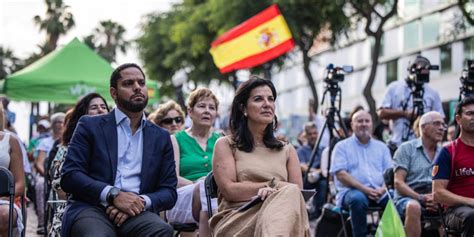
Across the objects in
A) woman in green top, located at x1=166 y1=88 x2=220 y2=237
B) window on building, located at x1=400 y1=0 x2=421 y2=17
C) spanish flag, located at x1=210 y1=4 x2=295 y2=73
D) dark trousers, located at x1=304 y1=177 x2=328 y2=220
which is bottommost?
dark trousers, located at x1=304 y1=177 x2=328 y2=220

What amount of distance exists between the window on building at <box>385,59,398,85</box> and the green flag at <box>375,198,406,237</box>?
4524 cm

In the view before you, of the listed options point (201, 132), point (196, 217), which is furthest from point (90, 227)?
point (201, 132)

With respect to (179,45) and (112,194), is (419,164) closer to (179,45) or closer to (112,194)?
(112,194)

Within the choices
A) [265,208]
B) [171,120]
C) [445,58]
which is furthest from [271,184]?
[445,58]

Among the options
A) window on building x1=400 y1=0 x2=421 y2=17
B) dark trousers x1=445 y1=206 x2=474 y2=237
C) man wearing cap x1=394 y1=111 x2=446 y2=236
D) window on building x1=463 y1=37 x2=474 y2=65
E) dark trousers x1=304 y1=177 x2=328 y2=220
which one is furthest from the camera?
window on building x1=400 y1=0 x2=421 y2=17

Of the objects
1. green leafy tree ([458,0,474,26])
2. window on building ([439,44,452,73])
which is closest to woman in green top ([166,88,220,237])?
green leafy tree ([458,0,474,26])

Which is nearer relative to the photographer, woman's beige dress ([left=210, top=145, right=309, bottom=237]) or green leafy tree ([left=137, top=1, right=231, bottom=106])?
woman's beige dress ([left=210, top=145, right=309, bottom=237])

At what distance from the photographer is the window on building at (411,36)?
158 feet

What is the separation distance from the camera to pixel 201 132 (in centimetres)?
911

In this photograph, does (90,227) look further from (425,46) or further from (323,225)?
(425,46)

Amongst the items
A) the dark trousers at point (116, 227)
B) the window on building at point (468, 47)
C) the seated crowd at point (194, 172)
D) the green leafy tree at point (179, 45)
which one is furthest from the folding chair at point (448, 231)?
the window on building at point (468, 47)

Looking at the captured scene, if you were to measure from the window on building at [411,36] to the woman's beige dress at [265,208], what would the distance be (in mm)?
41894

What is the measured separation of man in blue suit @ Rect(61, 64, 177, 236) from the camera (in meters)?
6.35

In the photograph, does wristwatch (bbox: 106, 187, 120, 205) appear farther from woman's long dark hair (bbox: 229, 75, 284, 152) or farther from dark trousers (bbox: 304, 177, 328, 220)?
dark trousers (bbox: 304, 177, 328, 220)
